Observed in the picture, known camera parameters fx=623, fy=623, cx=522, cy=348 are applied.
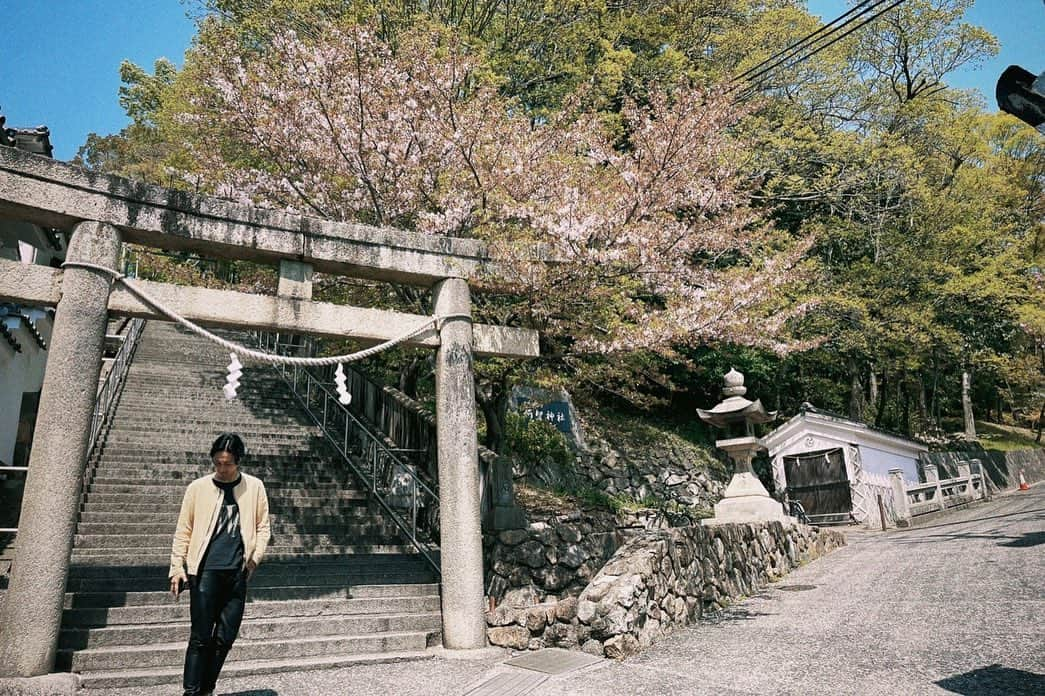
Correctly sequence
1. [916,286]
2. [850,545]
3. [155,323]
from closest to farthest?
1. [850,545]
2. [155,323]
3. [916,286]

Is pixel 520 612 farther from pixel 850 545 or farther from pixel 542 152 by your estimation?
pixel 850 545

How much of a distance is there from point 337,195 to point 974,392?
41.4 m

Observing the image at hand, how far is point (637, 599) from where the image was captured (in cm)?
638

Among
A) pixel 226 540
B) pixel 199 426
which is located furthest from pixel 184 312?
pixel 199 426

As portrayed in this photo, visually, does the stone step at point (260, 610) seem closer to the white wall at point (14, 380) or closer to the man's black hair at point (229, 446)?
the man's black hair at point (229, 446)

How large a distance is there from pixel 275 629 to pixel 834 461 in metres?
20.4

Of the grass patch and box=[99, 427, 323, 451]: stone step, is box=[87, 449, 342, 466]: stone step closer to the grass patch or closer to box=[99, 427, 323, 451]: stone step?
box=[99, 427, 323, 451]: stone step

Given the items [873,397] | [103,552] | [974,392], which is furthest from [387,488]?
[974,392]

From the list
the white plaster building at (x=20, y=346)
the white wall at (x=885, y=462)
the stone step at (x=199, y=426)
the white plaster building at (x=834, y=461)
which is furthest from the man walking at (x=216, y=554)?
the white wall at (x=885, y=462)

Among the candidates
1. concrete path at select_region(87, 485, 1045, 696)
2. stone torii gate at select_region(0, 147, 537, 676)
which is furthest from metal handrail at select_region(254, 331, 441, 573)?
concrete path at select_region(87, 485, 1045, 696)

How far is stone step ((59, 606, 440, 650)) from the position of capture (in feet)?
18.9

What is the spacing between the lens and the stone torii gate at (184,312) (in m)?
5.43

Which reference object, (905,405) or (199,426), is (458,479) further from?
(905,405)

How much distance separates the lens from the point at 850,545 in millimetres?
14609
